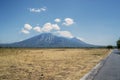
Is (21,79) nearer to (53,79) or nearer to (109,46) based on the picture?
(53,79)

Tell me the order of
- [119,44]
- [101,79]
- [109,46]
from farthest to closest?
[109,46] < [119,44] < [101,79]

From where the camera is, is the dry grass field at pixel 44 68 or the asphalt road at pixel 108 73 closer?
the asphalt road at pixel 108 73

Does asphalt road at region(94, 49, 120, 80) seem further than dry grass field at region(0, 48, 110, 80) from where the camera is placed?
No

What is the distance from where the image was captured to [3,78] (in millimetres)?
12281

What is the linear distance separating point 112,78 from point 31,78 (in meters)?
4.66

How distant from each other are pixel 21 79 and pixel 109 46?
539ft

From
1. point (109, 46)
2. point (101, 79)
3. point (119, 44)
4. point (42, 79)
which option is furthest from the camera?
point (109, 46)

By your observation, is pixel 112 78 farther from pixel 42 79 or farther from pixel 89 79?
pixel 42 79

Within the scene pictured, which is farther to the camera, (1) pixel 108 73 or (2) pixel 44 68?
(2) pixel 44 68

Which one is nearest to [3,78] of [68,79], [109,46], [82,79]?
[68,79]

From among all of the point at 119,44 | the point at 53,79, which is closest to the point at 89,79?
the point at 53,79

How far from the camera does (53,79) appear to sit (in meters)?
12.1

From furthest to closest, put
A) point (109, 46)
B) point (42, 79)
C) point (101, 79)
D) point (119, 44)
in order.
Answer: point (109, 46), point (119, 44), point (42, 79), point (101, 79)

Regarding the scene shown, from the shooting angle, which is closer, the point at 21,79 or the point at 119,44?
the point at 21,79
